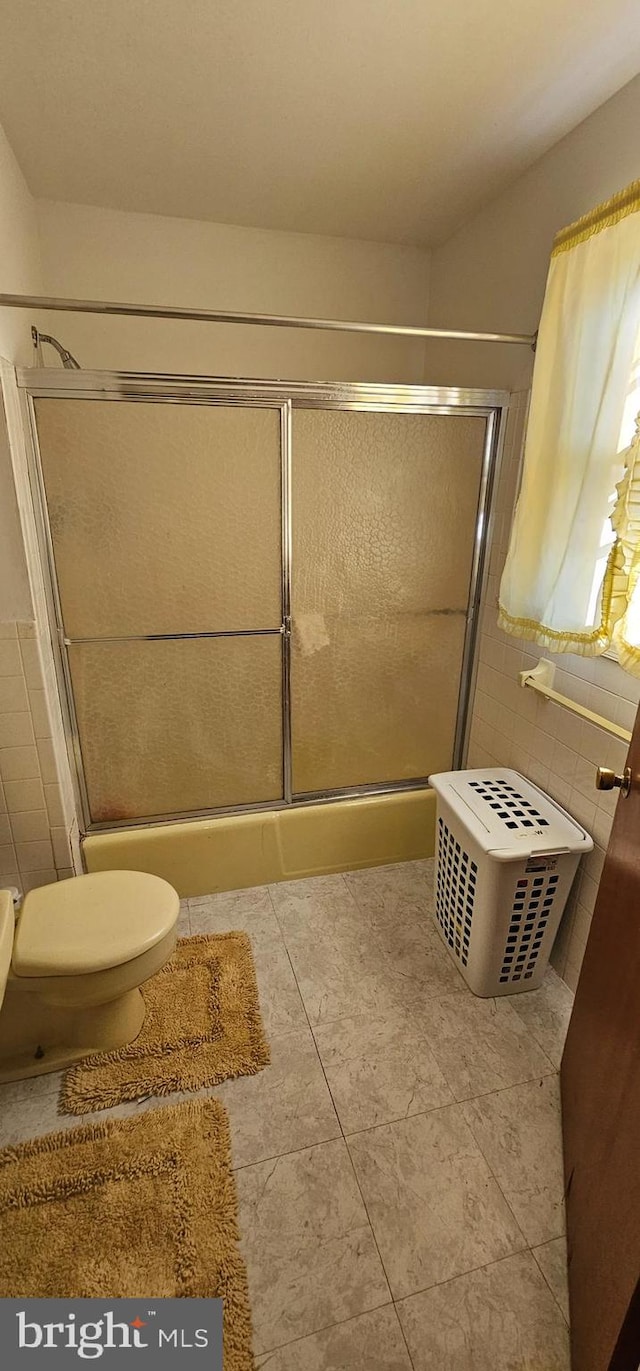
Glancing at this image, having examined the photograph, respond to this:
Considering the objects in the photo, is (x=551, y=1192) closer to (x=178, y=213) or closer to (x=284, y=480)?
(x=284, y=480)

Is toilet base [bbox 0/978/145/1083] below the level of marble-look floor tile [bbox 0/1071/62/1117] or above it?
above

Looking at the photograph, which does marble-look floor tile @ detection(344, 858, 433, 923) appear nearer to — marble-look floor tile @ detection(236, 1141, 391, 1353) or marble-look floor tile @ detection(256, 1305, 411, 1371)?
marble-look floor tile @ detection(236, 1141, 391, 1353)

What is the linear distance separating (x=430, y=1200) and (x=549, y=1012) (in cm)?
63

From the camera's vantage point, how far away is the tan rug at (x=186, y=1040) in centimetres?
139

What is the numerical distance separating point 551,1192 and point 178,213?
302 cm

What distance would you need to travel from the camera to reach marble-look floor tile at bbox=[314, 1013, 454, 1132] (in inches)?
53.3

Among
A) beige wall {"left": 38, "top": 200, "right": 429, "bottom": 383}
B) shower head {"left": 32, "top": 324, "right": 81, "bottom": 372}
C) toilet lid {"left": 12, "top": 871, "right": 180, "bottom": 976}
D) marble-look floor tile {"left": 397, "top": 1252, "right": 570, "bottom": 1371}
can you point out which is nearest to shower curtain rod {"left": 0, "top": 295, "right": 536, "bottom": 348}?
shower head {"left": 32, "top": 324, "right": 81, "bottom": 372}

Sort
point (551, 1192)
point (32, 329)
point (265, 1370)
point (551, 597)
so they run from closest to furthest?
point (265, 1370)
point (551, 1192)
point (551, 597)
point (32, 329)

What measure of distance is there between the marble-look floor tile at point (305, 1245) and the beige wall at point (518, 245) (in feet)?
7.31

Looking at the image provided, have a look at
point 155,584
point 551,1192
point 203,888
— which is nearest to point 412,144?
point 155,584

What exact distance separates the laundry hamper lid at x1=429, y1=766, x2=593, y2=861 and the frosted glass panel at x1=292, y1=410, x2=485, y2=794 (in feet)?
1.35

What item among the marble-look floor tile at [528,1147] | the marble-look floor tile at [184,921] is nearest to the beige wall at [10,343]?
the marble-look floor tile at [184,921]

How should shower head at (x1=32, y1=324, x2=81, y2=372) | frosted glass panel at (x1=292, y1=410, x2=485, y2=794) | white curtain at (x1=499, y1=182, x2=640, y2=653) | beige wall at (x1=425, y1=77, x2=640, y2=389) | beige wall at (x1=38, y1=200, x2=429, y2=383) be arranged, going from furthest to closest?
beige wall at (x1=38, y1=200, x2=429, y2=383), frosted glass panel at (x1=292, y1=410, x2=485, y2=794), shower head at (x1=32, y1=324, x2=81, y2=372), beige wall at (x1=425, y1=77, x2=640, y2=389), white curtain at (x1=499, y1=182, x2=640, y2=653)

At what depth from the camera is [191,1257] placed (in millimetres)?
1074
